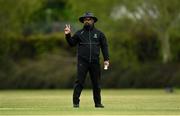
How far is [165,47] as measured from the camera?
5078 centimetres

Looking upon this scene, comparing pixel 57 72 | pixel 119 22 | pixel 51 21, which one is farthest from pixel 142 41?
pixel 51 21

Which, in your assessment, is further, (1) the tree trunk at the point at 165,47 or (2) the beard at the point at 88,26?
(1) the tree trunk at the point at 165,47

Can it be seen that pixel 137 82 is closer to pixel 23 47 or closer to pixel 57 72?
pixel 57 72

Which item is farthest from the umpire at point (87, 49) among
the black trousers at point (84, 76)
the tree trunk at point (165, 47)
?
the tree trunk at point (165, 47)

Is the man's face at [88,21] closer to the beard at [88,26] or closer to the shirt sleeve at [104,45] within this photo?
the beard at [88,26]

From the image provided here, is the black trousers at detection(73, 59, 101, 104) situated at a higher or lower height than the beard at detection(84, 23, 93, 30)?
lower

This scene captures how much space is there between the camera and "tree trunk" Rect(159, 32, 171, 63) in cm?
5031

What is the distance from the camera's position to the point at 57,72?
1956 inches

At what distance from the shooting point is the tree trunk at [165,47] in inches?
1981

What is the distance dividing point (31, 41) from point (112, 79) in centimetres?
926

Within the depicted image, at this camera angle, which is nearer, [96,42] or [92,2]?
[96,42]

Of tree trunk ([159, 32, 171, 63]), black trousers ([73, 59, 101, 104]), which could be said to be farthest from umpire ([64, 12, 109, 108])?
tree trunk ([159, 32, 171, 63])

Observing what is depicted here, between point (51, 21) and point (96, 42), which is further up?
point (51, 21)

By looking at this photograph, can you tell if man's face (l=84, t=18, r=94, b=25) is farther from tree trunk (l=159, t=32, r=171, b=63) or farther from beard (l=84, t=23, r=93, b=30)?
tree trunk (l=159, t=32, r=171, b=63)
